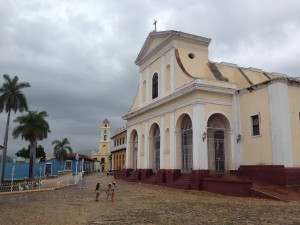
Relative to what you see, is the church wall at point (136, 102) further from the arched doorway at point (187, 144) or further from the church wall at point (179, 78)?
the arched doorway at point (187, 144)

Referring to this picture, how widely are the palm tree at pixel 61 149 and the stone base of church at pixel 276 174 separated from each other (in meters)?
39.7

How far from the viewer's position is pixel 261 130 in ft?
59.5

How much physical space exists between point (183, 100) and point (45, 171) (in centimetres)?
3662

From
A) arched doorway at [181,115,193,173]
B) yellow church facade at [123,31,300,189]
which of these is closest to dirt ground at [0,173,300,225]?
yellow church facade at [123,31,300,189]

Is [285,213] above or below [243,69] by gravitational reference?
below

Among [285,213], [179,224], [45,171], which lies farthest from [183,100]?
[45,171]

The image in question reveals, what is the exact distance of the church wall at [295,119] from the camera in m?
16.9

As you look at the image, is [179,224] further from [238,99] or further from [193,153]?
[238,99]

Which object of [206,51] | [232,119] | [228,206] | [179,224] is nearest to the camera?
[179,224]

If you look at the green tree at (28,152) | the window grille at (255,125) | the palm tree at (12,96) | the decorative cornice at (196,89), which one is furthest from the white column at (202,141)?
the green tree at (28,152)

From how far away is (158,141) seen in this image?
83.6 ft

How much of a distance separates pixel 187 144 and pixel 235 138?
326 centimetres

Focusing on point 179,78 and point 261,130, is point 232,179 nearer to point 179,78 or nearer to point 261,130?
point 261,130

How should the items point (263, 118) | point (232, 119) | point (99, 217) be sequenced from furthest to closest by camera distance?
point (232, 119)
point (263, 118)
point (99, 217)
